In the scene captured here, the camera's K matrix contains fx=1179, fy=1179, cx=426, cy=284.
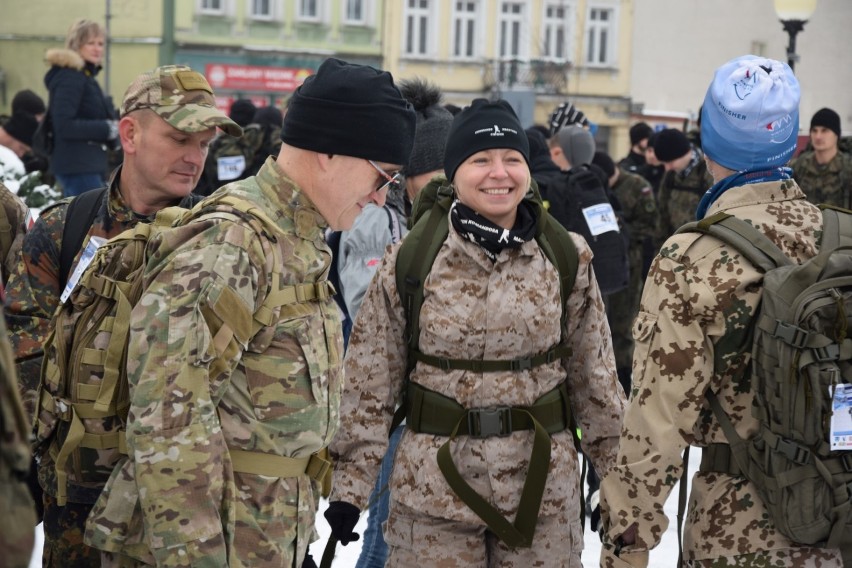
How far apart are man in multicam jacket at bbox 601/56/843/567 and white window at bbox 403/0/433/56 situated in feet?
106

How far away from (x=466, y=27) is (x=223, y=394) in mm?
33768

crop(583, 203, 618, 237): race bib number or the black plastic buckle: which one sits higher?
crop(583, 203, 618, 237): race bib number

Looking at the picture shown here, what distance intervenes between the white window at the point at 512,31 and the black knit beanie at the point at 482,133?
106 ft

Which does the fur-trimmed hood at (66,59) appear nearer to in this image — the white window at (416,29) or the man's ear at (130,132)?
the man's ear at (130,132)

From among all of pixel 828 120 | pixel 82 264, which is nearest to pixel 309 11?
pixel 828 120

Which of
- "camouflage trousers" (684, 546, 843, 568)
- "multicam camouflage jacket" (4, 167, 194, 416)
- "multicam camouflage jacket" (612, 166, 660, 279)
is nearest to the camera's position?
"camouflage trousers" (684, 546, 843, 568)

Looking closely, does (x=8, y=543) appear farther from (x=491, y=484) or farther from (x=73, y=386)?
(x=491, y=484)

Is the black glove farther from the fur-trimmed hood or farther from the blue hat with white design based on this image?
the fur-trimmed hood

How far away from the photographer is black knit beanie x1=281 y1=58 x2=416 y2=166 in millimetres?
2785

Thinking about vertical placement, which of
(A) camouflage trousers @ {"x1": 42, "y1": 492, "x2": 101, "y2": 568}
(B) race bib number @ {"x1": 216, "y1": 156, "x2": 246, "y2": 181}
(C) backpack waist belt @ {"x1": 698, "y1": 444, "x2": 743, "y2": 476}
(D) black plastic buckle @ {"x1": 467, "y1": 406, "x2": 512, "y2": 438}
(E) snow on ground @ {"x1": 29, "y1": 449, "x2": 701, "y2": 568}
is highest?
(B) race bib number @ {"x1": 216, "y1": 156, "x2": 246, "y2": 181}

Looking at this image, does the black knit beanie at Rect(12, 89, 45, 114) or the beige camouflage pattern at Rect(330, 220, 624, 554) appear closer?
the beige camouflage pattern at Rect(330, 220, 624, 554)

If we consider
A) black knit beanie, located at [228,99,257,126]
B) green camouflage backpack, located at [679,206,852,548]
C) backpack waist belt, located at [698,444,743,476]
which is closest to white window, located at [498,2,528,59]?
black knit beanie, located at [228,99,257,126]

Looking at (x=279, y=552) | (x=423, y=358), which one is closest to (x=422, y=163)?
(x=423, y=358)

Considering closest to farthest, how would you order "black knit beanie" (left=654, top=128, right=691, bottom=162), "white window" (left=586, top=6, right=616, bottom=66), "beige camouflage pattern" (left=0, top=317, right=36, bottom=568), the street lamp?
"beige camouflage pattern" (left=0, top=317, right=36, bottom=568), "black knit beanie" (left=654, top=128, right=691, bottom=162), the street lamp, "white window" (left=586, top=6, right=616, bottom=66)
